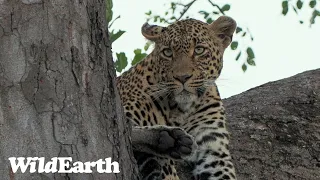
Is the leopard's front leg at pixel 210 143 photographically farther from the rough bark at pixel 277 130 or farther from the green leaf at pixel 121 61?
the green leaf at pixel 121 61

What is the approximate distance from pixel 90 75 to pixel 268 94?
379 cm

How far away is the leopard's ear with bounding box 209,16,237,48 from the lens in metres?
6.20

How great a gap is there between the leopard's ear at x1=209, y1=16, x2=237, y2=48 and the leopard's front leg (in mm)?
571

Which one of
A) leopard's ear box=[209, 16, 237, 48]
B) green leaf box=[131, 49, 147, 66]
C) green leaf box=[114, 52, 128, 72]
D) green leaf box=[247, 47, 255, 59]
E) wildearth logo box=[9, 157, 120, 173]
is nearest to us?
wildearth logo box=[9, 157, 120, 173]

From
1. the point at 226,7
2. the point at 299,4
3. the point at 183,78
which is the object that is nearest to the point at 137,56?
the point at 183,78

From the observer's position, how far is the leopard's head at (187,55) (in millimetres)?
5688

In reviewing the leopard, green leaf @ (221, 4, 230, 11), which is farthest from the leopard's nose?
green leaf @ (221, 4, 230, 11)

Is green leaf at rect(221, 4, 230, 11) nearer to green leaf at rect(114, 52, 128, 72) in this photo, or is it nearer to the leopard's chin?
the leopard's chin

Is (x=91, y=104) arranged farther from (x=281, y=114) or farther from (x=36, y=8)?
(x=281, y=114)

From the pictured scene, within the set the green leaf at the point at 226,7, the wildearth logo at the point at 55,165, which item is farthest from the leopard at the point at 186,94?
the wildearth logo at the point at 55,165

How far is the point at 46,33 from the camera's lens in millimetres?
3189

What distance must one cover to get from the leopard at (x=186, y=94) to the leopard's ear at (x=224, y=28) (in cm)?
12

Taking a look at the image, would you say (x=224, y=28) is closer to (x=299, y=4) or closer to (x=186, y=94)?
(x=186, y=94)

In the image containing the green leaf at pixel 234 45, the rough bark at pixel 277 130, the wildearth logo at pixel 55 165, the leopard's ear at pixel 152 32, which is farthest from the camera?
the green leaf at pixel 234 45
